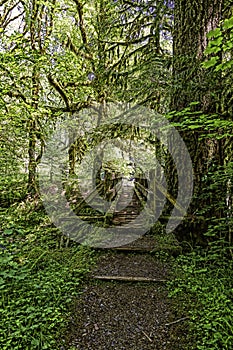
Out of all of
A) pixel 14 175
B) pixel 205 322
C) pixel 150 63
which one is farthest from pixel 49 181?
pixel 205 322

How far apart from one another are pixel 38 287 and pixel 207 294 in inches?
81.7

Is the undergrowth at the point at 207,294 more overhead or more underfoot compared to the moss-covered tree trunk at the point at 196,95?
more underfoot

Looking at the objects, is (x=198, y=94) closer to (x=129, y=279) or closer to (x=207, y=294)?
(x=207, y=294)

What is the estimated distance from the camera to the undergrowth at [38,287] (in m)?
2.58

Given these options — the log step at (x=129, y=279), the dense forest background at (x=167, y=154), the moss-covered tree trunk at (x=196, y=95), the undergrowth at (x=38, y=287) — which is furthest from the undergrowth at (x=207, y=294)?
the undergrowth at (x=38, y=287)

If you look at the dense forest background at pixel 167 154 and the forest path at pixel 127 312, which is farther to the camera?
the dense forest background at pixel 167 154

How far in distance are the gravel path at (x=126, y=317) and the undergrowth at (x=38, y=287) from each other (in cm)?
19

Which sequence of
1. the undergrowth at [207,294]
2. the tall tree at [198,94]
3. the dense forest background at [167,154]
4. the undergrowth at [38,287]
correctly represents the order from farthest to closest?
the tall tree at [198,94] < the dense forest background at [167,154] < the undergrowth at [38,287] < the undergrowth at [207,294]

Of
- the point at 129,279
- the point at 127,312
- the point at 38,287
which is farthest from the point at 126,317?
the point at 38,287

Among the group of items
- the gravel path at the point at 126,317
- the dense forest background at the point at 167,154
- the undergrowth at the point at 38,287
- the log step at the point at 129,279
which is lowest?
the gravel path at the point at 126,317

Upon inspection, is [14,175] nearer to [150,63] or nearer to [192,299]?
[150,63]

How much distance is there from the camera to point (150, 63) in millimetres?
4160

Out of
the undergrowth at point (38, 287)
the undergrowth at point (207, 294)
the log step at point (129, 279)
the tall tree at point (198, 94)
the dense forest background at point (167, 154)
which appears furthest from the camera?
the tall tree at point (198, 94)

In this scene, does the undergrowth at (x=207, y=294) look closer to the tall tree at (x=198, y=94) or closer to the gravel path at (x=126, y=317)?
the gravel path at (x=126, y=317)
